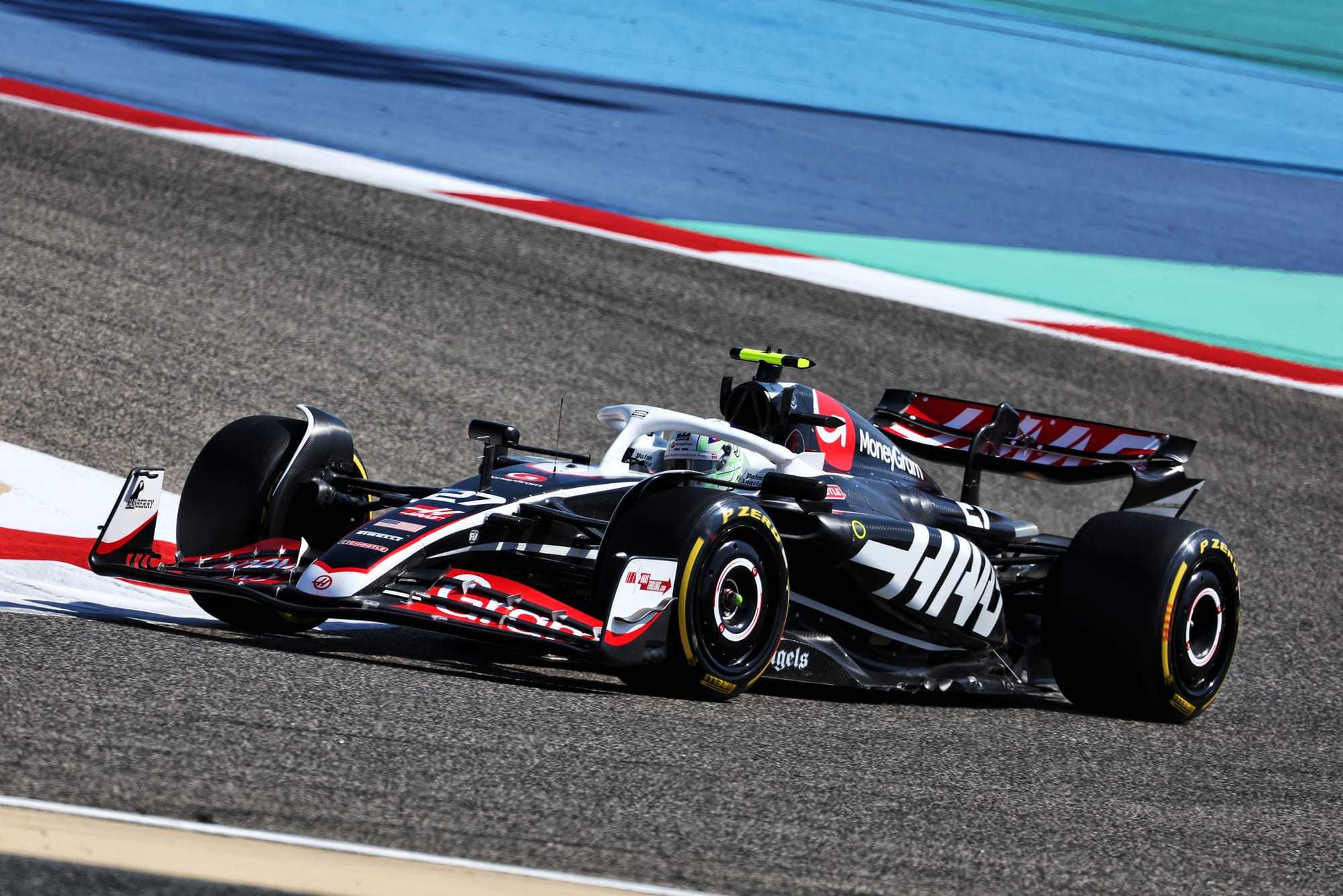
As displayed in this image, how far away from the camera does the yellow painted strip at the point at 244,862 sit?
2996 mm

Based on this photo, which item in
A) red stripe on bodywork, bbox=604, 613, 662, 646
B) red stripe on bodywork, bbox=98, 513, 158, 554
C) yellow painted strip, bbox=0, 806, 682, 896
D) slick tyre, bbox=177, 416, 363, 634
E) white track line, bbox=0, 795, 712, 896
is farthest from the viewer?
slick tyre, bbox=177, 416, 363, 634

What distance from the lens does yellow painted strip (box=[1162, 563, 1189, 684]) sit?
247 inches

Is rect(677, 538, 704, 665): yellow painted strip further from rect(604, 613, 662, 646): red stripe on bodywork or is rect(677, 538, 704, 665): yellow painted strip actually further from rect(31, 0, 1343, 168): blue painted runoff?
rect(31, 0, 1343, 168): blue painted runoff

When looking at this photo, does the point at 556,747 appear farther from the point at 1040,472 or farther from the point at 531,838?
the point at 1040,472

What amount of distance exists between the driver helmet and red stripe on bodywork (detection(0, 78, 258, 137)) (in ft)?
28.8

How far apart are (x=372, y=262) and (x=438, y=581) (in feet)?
23.8

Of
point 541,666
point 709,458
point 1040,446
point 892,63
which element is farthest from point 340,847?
point 892,63

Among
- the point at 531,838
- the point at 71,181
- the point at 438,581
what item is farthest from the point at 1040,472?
the point at 71,181

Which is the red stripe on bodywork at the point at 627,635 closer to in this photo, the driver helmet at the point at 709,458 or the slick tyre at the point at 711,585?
the slick tyre at the point at 711,585

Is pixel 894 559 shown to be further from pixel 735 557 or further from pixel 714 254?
pixel 714 254

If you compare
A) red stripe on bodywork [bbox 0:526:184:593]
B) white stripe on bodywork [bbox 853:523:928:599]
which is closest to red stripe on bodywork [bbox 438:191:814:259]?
red stripe on bodywork [bbox 0:526:184:593]

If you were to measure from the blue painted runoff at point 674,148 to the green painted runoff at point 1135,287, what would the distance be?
11.6 inches

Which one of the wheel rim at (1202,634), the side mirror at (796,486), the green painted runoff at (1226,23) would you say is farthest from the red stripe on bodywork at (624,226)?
the green painted runoff at (1226,23)

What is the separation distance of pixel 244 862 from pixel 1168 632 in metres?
4.22
